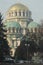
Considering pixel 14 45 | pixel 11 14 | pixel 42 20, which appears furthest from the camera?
pixel 11 14

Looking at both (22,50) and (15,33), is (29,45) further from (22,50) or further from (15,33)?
(15,33)

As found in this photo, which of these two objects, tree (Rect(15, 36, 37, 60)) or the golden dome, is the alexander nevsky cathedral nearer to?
the golden dome

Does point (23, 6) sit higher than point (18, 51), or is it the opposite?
point (23, 6)

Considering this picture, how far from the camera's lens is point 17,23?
394 feet

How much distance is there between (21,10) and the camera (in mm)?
123812

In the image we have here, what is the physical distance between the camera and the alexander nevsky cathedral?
118 meters

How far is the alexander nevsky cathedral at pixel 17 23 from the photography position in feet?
388

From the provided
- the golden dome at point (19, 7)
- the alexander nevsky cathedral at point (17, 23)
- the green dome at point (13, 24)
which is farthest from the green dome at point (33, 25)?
the golden dome at point (19, 7)

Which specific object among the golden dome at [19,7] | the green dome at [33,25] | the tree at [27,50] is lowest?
the tree at [27,50]

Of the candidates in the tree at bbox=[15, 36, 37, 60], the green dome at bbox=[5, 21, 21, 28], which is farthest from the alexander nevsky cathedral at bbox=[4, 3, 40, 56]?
the tree at bbox=[15, 36, 37, 60]

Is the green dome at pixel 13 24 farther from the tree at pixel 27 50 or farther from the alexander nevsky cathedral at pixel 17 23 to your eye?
the tree at pixel 27 50

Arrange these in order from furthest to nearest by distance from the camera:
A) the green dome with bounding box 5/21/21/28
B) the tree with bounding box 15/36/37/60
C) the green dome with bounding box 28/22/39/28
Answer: the green dome with bounding box 5/21/21/28
the green dome with bounding box 28/22/39/28
the tree with bounding box 15/36/37/60

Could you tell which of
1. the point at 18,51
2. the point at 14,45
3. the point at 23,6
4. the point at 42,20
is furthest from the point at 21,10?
the point at 18,51

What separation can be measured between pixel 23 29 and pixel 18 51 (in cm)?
3900
